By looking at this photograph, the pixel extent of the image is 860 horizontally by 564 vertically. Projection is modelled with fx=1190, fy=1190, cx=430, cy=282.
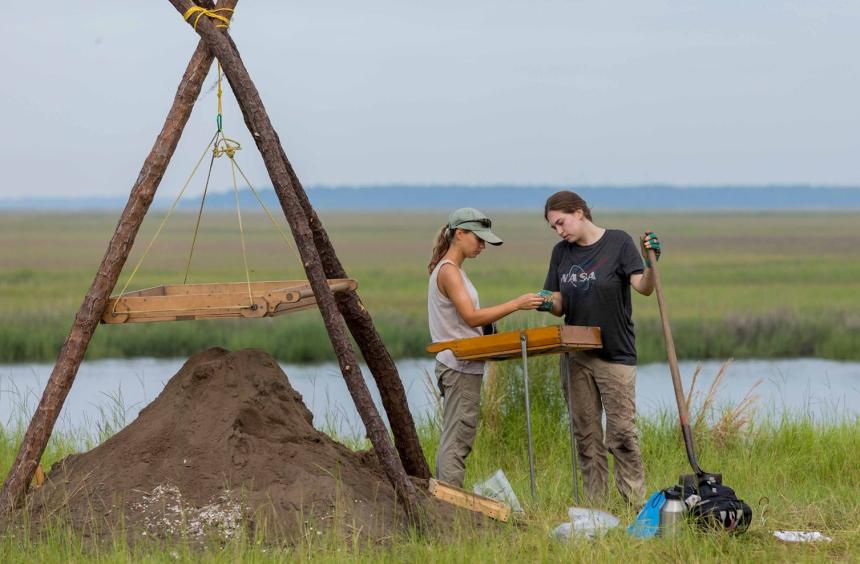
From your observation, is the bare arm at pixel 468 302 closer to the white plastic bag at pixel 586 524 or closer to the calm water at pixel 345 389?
the white plastic bag at pixel 586 524

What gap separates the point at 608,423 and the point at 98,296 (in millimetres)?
2773

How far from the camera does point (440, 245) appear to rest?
6348 mm

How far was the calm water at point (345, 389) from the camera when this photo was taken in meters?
9.56

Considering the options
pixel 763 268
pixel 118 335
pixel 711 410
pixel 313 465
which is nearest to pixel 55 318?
pixel 118 335

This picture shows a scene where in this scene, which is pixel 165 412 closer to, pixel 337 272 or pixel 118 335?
pixel 337 272

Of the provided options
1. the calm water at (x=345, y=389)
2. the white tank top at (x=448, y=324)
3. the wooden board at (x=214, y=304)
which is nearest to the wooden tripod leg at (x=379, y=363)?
the wooden board at (x=214, y=304)

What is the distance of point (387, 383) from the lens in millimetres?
6816

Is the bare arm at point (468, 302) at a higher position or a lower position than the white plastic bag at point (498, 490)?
higher

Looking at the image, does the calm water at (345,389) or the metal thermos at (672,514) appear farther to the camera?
the calm water at (345,389)

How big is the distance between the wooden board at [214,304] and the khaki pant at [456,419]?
0.76m

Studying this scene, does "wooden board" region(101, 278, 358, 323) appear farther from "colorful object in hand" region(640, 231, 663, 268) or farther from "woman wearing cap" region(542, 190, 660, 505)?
"colorful object in hand" region(640, 231, 663, 268)

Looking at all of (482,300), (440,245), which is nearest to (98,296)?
(440,245)

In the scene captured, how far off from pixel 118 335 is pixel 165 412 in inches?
680

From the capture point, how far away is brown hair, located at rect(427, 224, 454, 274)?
6301 mm
